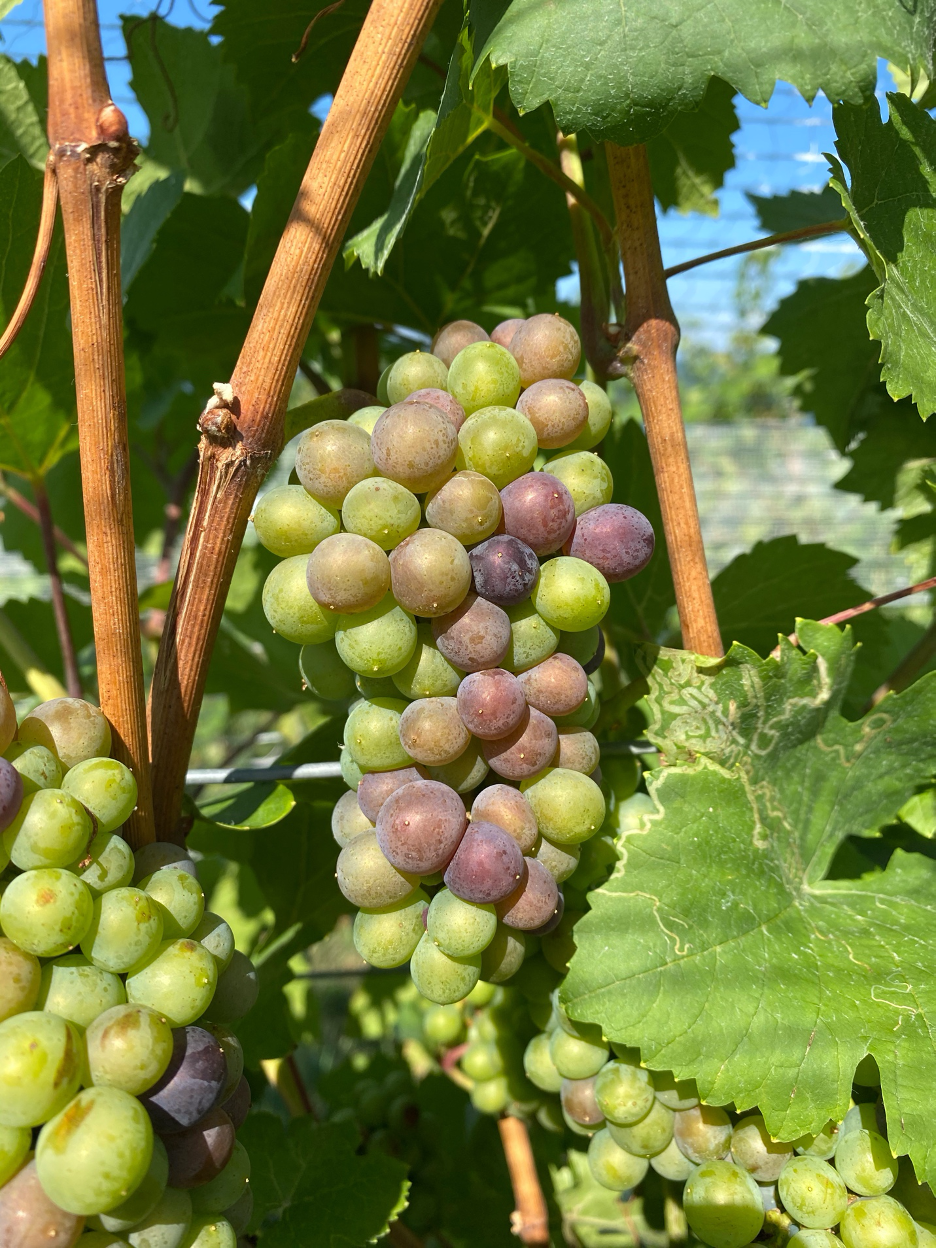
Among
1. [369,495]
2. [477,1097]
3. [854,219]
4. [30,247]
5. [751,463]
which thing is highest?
[751,463]

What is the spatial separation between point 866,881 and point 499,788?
1.03 feet

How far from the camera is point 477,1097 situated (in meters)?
0.90

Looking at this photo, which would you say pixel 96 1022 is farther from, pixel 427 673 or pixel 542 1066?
pixel 542 1066

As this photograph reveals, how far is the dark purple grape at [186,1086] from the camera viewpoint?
47 centimetres

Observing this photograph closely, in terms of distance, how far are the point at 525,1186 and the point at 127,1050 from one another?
60cm

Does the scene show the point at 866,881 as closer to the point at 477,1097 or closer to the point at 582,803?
the point at 582,803

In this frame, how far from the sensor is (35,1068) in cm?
42

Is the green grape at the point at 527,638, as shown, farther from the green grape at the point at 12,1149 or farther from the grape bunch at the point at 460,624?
the green grape at the point at 12,1149

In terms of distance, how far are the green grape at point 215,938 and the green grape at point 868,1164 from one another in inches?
16.2

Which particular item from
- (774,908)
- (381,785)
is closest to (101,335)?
(381,785)

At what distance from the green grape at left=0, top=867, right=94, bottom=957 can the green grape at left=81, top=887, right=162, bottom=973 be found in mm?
14

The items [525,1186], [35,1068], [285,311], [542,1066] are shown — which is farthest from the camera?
[525,1186]

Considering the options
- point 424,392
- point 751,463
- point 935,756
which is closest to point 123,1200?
point 424,392

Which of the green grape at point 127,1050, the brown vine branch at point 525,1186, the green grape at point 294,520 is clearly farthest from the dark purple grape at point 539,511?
the brown vine branch at point 525,1186
